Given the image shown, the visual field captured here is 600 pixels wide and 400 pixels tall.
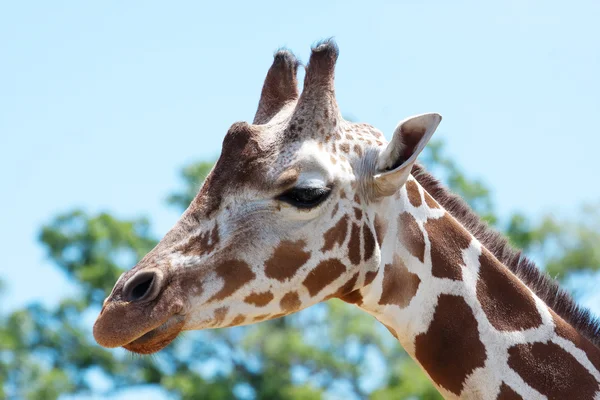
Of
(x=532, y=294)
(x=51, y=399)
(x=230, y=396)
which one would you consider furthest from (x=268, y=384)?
(x=532, y=294)

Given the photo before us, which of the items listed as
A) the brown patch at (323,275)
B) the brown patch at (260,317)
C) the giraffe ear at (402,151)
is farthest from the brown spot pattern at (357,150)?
the brown patch at (260,317)

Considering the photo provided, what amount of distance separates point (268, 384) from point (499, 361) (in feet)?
102

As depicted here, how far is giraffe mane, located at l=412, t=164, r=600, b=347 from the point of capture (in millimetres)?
6012

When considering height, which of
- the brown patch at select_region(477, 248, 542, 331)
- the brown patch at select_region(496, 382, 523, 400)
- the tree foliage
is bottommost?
the tree foliage

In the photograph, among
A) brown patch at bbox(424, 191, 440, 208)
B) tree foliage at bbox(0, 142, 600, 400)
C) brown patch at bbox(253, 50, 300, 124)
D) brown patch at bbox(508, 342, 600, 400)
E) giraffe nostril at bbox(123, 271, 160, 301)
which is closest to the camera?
giraffe nostril at bbox(123, 271, 160, 301)

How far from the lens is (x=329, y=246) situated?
5676 mm

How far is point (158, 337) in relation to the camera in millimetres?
5262

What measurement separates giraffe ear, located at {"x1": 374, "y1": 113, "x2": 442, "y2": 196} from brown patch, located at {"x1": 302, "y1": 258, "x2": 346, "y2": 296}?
556 mm

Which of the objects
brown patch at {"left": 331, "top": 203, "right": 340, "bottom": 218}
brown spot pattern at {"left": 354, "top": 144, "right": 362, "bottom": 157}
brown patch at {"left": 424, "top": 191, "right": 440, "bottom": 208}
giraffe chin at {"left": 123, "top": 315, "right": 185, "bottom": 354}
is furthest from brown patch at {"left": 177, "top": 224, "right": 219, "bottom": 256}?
brown patch at {"left": 424, "top": 191, "right": 440, "bottom": 208}

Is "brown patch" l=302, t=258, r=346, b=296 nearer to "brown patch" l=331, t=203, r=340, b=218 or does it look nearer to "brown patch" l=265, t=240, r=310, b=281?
"brown patch" l=265, t=240, r=310, b=281

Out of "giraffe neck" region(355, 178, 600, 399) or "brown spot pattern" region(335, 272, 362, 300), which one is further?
"brown spot pattern" region(335, 272, 362, 300)

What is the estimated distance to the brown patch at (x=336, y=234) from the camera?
18.6 ft

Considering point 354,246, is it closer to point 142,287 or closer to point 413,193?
point 413,193

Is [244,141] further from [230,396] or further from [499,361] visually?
[230,396]
